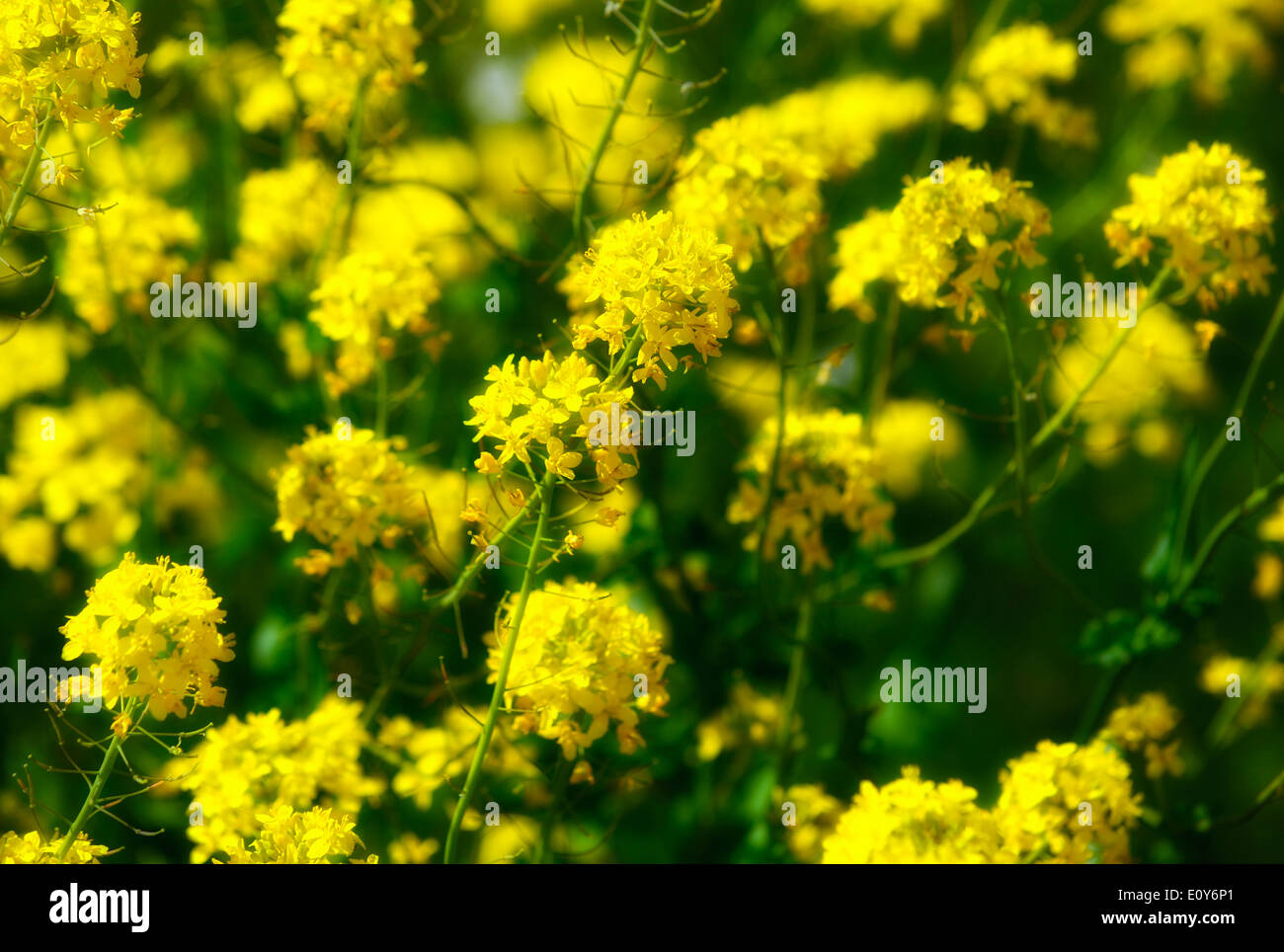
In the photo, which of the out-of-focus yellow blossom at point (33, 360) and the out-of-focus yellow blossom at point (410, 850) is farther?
the out-of-focus yellow blossom at point (33, 360)

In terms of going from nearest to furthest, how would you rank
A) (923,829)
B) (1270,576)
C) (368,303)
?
1. (923,829)
2. (368,303)
3. (1270,576)

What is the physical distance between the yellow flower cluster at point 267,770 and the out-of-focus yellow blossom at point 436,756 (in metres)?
0.13

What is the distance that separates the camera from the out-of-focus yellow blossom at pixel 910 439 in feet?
9.84

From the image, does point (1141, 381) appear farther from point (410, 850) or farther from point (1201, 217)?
point (410, 850)

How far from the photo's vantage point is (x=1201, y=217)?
202 cm

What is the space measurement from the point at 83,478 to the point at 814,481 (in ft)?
4.79

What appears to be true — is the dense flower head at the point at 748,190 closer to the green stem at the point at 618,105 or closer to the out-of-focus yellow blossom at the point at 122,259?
the green stem at the point at 618,105

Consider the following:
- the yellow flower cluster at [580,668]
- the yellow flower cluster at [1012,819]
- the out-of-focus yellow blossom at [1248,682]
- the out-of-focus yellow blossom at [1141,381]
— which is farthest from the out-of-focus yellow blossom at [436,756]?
the out-of-focus yellow blossom at [1141,381]

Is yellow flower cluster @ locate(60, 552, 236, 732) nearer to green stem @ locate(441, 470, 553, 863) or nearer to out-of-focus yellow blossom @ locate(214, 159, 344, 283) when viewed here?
green stem @ locate(441, 470, 553, 863)

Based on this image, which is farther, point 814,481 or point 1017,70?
point 1017,70

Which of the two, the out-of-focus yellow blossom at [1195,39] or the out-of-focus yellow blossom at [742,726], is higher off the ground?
the out-of-focus yellow blossom at [1195,39]

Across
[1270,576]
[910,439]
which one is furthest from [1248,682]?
[910,439]

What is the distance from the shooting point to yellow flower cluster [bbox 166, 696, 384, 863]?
6.13 feet

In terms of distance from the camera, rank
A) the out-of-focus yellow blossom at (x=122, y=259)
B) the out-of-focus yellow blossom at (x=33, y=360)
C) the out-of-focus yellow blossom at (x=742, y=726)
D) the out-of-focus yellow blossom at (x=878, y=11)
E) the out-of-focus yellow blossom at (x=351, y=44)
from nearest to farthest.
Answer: the out-of-focus yellow blossom at (x=351, y=44) → the out-of-focus yellow blossom at (x=742, y=726) → the out-of-focus yellow blossom at (x=122, y=259) → the out-of-focus yellow blossom at (x=33, y=360) → the out-of-focus yellow blossom at (x=878, y=11)
